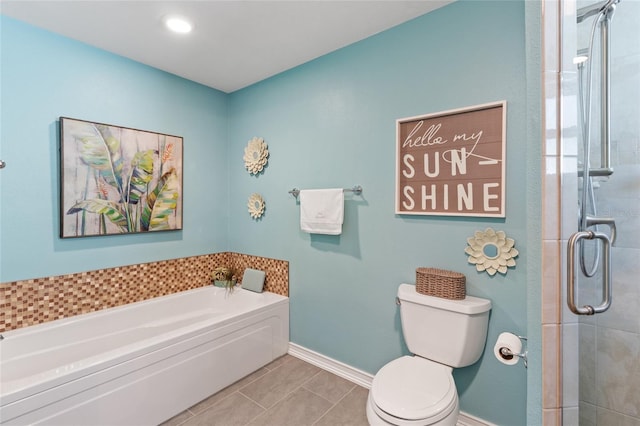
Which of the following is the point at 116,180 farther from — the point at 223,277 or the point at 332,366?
the point at 332,366

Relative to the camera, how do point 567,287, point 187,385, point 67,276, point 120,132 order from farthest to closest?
point 120,132 → point 67,276 → point 187,385 → point 567,287

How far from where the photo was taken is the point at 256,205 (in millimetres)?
2801

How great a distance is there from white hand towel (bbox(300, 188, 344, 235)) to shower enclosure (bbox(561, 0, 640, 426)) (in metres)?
1.38

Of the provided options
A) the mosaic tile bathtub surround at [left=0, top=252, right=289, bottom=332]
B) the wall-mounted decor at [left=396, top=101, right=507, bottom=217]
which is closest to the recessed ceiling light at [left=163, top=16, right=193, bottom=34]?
the wall-mounted decor at [left=396, top=101, right=507, bottom=217]

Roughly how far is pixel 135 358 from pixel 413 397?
149 centimetres

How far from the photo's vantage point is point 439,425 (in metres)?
1.22

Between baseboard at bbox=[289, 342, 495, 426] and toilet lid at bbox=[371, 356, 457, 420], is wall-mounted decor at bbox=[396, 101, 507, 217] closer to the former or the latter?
toilet lid at bbox=[371, 356, 457, 420]

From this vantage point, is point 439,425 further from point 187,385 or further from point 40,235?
point 40,235

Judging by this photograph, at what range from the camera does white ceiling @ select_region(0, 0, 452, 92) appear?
172 centimetres

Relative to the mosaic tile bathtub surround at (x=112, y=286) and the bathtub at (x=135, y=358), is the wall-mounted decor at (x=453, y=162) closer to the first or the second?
the mosaic tile bathtub surround at (x=112, y=286)

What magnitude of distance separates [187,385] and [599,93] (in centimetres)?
258

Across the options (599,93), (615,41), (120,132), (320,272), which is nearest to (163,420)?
(320,272)

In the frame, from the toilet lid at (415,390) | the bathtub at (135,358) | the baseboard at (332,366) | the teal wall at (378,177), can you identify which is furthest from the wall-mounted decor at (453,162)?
the bathtub at (135,358)

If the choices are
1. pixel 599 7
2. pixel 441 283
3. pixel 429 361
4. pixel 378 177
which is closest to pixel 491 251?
pixel 441 283
